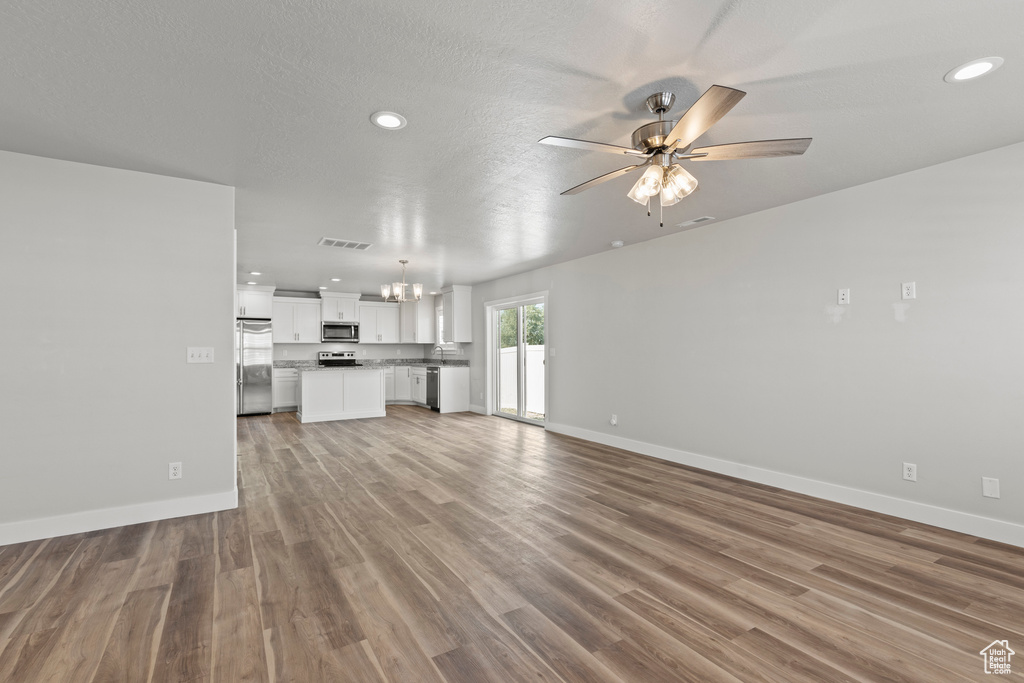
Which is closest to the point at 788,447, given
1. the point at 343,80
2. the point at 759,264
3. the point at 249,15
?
the point at 759,264

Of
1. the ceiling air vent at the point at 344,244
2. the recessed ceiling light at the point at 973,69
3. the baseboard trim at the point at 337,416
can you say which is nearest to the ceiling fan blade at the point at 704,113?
the recessed ceiling light at the point at 973,69

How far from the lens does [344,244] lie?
527 centimetres

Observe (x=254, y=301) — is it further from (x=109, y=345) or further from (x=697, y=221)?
(x=697, y=221)

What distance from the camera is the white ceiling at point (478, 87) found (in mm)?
1708

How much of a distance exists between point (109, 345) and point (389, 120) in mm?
2507

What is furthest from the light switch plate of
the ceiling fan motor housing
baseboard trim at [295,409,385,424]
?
baseboard trim at [295,409,385,424]

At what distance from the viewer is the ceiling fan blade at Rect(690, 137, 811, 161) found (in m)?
1.99

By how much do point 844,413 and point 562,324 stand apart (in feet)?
11.8

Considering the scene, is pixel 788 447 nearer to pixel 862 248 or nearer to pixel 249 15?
pixel 862 248

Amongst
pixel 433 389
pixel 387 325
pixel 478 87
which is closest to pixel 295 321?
pixel 387 325

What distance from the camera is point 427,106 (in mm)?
2322

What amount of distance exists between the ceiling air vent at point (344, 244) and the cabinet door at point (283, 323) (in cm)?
438

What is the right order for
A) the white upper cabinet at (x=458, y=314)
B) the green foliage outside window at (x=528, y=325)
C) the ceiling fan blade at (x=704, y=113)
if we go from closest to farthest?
1. the ceiling fan blade at (x=704, y=113)
2. the green foliage outside window at (x=528, y=325)
3. the white upper cabinet at (x=458, y=314)

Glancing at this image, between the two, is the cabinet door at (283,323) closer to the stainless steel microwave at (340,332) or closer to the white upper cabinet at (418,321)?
the stainless steel microwave at (340,332)
